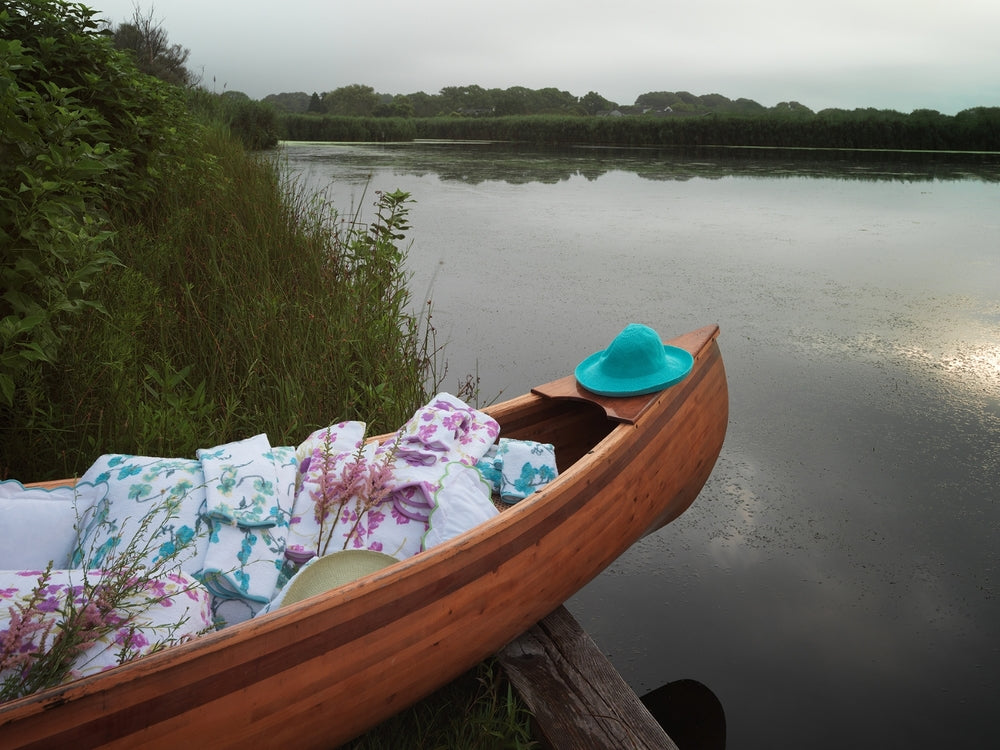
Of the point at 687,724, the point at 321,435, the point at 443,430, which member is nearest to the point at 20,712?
the point at 321,435

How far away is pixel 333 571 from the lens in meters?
1.51

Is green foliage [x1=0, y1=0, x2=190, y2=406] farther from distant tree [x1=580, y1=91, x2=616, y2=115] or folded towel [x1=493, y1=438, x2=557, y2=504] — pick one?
distant tree [x1=580, y1=91, x2=616, y2=115]

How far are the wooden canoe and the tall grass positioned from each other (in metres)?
0.90

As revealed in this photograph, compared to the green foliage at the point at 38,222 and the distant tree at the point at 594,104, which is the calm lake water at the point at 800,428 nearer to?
the green foliage at the point at 38,222

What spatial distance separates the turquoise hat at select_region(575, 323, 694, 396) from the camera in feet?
7.37

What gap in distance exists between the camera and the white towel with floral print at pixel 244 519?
144cm

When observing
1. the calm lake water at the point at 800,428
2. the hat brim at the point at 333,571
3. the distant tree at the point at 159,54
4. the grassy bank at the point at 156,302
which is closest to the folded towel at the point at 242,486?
the hat brim at the point at 333,571

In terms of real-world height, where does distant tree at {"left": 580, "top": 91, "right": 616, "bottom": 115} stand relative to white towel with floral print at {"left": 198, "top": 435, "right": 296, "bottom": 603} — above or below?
above

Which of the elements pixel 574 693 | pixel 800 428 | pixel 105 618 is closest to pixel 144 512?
pixel 105 618

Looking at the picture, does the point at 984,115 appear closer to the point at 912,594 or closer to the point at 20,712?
the point at 912,594

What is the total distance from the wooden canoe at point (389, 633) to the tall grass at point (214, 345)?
90cm

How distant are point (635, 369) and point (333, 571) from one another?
117 cm

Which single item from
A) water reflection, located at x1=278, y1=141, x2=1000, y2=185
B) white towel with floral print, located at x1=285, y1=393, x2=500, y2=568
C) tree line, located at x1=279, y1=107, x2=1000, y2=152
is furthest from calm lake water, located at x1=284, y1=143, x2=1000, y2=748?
tree line, located at x1=279, y1=107, x2=1000, y2=152

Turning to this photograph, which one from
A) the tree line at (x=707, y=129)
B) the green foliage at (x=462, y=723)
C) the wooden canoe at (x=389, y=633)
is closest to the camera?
the wooden canoe at (x=389, y=633)
